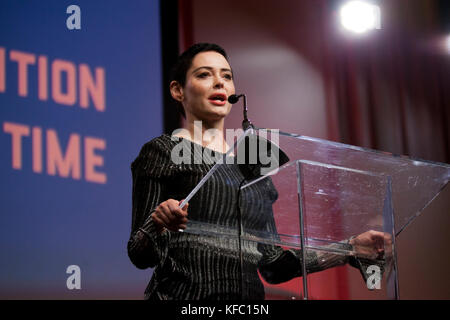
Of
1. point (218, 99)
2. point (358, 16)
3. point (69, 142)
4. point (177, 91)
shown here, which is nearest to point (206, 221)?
point (218, 99)

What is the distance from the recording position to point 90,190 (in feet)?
8.53

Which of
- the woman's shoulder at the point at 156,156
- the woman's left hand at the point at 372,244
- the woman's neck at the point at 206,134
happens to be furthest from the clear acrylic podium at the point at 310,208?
the woman's neck at the point at 206,134

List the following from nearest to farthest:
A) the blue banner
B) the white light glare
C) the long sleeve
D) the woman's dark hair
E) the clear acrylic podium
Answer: the clear acrylic podium → the long sleeve → the woman's dark hair → the blue banner → the white light glare

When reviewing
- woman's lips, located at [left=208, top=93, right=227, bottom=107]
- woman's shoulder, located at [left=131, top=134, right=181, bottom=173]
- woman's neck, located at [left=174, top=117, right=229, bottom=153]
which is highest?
woman's lips, located at [left=208, top=93, right=227, bottom=107]

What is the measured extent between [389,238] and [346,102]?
7.41 ft

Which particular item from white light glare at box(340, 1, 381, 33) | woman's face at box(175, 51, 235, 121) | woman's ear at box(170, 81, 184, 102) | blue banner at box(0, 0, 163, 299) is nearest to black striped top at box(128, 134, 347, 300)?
woman's face at box(175, 51, 235, 121)

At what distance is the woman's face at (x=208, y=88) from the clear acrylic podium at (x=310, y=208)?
0.43 meters

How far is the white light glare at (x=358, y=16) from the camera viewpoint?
10.9ft

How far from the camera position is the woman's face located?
1795 millimetres

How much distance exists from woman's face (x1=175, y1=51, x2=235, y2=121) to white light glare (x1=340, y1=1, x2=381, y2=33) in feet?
5.43

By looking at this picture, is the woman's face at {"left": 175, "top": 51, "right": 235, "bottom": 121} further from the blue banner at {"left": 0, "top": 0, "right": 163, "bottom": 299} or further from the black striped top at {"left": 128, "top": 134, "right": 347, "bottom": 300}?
the blue banner at {"left": 0, "top": 0, "right": 163, "bottom": 299}

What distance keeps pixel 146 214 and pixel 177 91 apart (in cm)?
50

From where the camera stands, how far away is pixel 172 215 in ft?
4.42

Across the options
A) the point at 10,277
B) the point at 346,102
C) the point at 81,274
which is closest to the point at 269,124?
the point at 346,102
